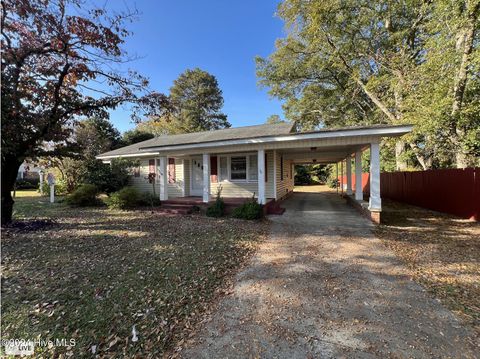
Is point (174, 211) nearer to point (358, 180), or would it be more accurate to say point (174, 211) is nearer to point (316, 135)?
point (316, 135)

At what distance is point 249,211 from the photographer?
8.13 meters

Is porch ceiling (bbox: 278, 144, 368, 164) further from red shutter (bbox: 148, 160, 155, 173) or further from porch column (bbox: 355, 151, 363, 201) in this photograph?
red shutter (bbox: 148, 160, 155, 173)

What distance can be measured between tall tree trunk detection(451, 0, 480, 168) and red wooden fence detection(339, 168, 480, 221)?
1.22 metres

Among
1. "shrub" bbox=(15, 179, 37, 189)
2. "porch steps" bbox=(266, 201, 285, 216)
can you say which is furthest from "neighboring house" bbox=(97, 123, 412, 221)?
"shrub" bbox=(15, 179, 37, 189)

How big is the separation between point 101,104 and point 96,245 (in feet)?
14.9

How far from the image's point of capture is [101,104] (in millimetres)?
7246

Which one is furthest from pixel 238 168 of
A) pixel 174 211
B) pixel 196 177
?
pixel 174 211

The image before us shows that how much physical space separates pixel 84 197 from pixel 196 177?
5.49 m

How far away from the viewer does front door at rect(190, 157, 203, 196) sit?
1223 cm

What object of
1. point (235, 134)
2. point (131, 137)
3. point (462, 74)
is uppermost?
point (131, 137)

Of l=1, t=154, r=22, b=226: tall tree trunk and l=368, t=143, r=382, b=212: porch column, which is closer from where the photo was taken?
l=1, t=154, r=22, b=226: tall tree trunk

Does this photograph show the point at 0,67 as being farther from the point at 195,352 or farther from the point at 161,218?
the point at 195,352

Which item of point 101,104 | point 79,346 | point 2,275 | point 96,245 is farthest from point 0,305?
point 101,104

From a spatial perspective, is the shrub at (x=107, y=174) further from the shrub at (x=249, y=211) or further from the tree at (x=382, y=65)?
the tree at (x=382, y=65)
